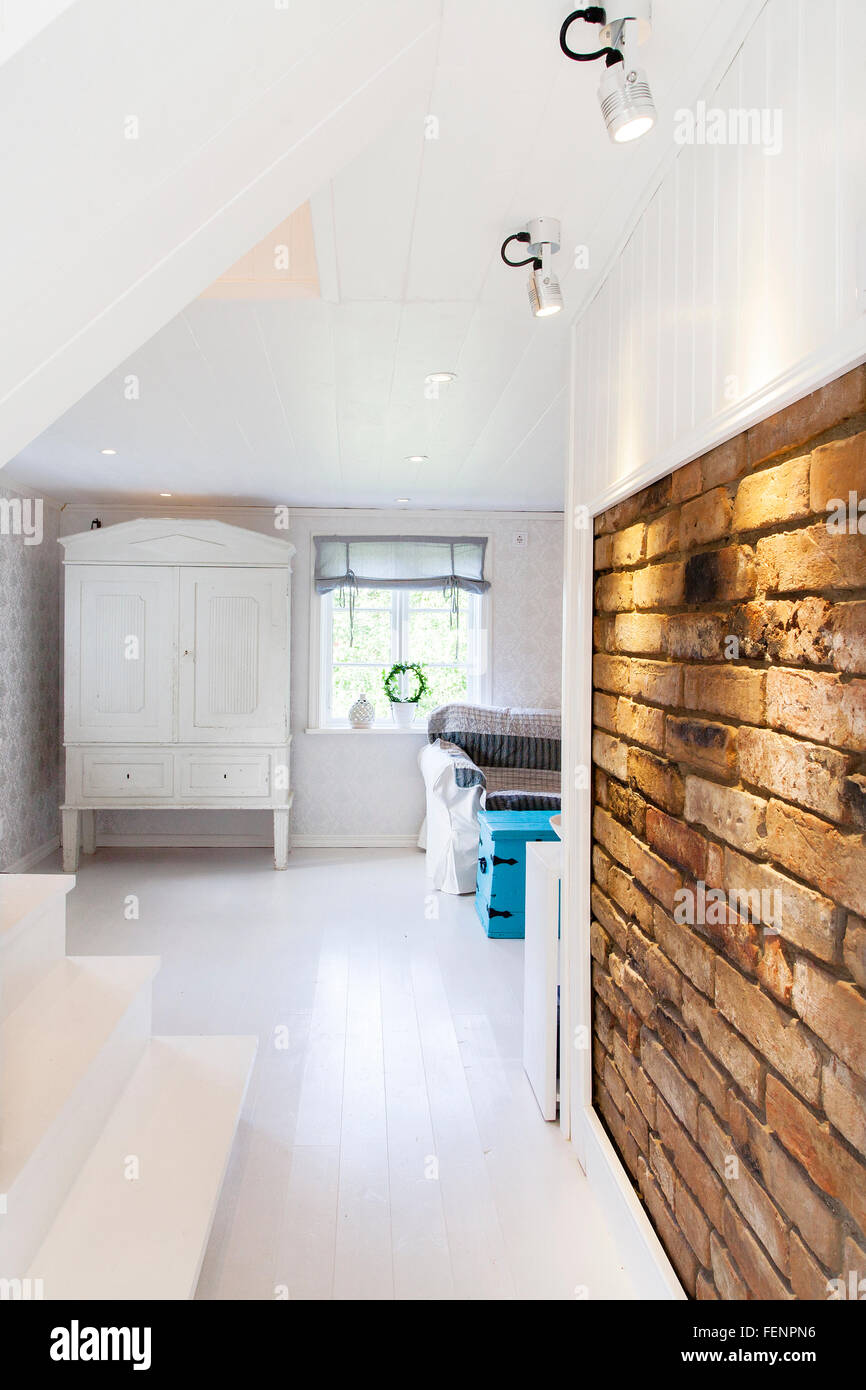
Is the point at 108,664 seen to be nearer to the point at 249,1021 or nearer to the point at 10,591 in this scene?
the point at 10,591

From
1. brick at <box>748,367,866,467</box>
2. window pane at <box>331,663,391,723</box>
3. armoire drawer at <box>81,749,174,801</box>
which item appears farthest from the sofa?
brick at <box>748,367,866,467</box>

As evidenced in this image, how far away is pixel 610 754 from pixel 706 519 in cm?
77

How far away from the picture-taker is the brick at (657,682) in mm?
1659

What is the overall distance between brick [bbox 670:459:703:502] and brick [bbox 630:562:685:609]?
13 centimetres

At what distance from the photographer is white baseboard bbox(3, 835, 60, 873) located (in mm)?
5042

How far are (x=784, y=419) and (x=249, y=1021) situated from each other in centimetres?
277

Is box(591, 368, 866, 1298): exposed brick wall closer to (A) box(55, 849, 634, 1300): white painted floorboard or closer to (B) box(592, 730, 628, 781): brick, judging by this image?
(B) box(592, 730, 628, 781): brick

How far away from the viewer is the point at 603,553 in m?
2.23

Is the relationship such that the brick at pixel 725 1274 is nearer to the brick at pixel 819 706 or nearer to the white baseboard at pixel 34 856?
the brick at pixel 819 706

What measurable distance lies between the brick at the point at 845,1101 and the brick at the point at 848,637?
47 centimetres

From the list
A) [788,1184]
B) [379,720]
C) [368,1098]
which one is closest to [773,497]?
[788,1184]

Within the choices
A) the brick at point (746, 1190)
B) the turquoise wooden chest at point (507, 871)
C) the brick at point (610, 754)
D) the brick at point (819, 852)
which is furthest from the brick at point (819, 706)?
the turquoise wooden chest at point (507, 871)

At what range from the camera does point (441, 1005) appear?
3.38 metres

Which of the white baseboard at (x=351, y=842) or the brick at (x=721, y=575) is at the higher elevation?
the brick at (x=721, y=575)
